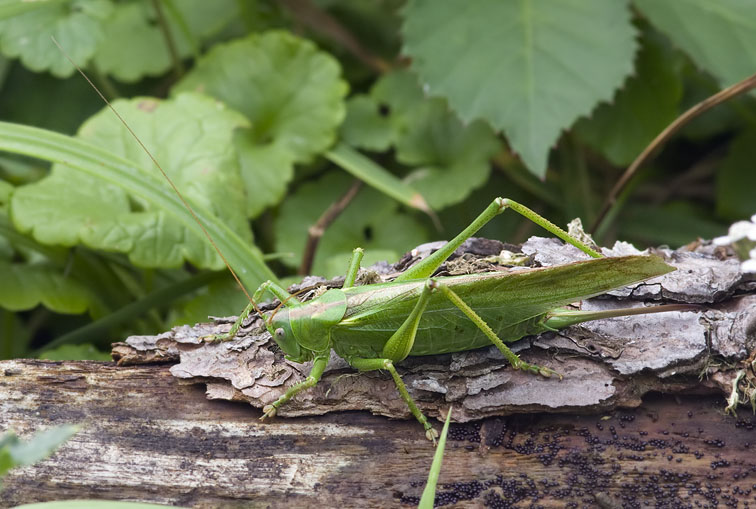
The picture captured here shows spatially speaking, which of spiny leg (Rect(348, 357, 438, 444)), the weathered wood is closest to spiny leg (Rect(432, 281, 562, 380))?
the weathered wood

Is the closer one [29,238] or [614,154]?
[29,238]

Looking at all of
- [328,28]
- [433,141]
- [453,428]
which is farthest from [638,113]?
[453,428]

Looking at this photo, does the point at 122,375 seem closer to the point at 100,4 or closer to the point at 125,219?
the point at 125,219

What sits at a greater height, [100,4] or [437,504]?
[100,4]

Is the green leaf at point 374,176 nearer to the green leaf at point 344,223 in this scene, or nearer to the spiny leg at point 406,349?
the green leaf at point 344,223

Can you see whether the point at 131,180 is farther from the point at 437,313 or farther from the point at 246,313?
the point at 437,313

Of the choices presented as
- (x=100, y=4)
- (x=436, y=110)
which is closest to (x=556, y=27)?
(x=436, y=110)
